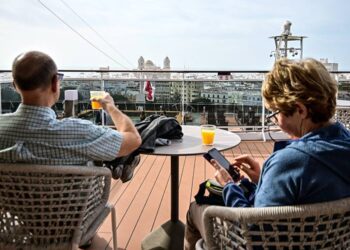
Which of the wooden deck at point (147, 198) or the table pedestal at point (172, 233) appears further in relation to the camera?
the wooden deck at point (147, 198)

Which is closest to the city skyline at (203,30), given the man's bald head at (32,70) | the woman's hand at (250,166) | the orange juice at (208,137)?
the man's bald head at (32,70)

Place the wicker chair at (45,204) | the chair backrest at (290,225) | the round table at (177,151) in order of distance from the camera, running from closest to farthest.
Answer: the chair backrest at (290,225), the wicker chair at (45,204), the round table at (177,151)

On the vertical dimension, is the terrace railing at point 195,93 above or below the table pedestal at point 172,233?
above

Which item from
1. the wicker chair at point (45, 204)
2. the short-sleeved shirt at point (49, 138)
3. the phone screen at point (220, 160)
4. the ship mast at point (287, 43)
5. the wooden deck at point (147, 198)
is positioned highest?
the ship mast at point (287, 43)

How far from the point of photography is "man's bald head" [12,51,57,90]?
4.51 ft

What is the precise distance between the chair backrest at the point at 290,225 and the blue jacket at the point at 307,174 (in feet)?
0.19

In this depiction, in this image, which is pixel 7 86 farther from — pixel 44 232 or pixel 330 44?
pixel 330 44

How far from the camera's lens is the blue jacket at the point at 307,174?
1028 mm

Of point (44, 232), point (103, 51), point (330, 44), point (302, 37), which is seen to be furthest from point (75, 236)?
point (103, 51)

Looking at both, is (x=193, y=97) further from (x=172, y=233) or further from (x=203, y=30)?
(x=203, y=30)

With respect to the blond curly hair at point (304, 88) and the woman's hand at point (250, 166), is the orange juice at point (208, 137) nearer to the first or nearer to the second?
the woman's hand at point (250, 166)

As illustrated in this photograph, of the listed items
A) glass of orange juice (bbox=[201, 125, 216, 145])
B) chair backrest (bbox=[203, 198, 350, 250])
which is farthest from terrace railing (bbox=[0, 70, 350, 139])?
chair backrest (bbox=[203, 198, 350, 250])

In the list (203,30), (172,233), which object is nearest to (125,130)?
(172,233)

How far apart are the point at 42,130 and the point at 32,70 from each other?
23 centimetres
